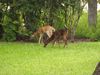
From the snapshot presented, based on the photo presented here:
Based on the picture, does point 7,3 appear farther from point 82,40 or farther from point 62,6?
point 82,40

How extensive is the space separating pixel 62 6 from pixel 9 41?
11.0ft

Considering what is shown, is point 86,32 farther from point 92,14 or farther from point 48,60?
point 48,60

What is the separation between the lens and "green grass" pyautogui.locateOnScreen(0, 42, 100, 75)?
1138 centimetres

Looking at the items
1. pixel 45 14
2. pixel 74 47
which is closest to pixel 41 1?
pixel 45 14

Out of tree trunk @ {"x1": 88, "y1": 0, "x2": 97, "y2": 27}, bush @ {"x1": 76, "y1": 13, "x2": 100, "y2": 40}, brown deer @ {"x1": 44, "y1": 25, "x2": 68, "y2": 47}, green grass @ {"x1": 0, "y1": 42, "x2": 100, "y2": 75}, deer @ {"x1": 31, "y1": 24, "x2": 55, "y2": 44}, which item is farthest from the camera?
tree trunk @ {"x1": 88, "y1": 0, "x2": 97, "y2": 27}

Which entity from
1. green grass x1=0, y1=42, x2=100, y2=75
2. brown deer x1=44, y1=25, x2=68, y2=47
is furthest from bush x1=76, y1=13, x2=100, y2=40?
brown deer x1=44, y1=25, x2=68, y2=47

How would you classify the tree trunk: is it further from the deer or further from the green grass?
the green grass

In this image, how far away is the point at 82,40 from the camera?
21.1m

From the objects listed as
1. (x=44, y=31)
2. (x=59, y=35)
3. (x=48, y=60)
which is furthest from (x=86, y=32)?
(x=48, y=60)

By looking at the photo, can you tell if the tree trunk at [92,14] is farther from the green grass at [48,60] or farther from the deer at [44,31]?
the green grass at [48,60]

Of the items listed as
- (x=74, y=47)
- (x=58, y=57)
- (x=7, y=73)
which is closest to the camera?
(x=7, y=73)

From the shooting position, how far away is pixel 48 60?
537 inches

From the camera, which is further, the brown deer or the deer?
the deer

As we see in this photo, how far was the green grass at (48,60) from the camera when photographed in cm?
1138
